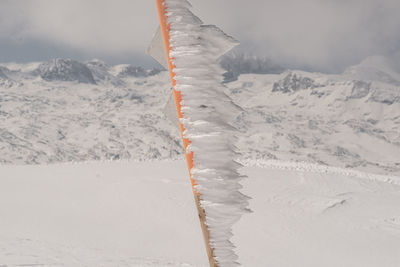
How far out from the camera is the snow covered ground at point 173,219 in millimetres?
10305

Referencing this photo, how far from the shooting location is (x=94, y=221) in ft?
42.4

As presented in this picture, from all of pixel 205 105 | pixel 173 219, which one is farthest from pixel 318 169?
pixel 205 105

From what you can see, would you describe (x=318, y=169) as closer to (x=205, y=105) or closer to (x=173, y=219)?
(x=173, y=219)

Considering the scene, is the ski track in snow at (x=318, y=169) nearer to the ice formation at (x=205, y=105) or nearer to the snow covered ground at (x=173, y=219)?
the snow covered ground at (x=173, y=219)

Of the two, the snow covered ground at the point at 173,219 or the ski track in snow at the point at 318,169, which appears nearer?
the snow covered ground at the point at 173,219

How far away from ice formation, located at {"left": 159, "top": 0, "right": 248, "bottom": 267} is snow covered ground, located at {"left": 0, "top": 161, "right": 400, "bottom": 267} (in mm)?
8171

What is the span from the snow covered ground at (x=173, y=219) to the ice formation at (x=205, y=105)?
8171mm

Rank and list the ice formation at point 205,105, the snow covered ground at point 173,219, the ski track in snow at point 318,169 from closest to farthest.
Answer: the ice formation at point 205,105, the snow covered ground at point 173,219, the ski track in snow at point 318,169

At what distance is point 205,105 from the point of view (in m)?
0.72

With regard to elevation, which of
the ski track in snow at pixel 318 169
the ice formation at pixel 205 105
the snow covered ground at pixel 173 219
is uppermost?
the ice formation at pixel 205 105

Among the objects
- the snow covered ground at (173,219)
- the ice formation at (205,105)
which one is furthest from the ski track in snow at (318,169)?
the ice formation at (205,105)

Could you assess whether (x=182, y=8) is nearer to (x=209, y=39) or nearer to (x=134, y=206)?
(x=209, y=39)

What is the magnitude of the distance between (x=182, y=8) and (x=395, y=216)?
16958 mm

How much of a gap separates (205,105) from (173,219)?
44.2ft
